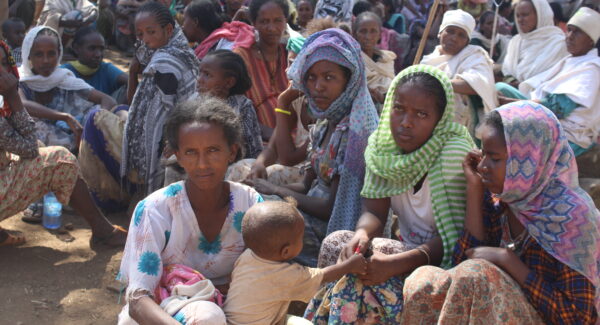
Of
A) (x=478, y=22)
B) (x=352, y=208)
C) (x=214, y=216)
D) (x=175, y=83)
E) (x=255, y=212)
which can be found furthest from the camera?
(x=478, y=22)

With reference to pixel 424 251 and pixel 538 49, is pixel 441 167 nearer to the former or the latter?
pixel 424 251

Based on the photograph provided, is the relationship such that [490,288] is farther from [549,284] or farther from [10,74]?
[10,74]

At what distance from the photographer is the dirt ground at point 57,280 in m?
3.48

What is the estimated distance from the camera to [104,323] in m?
3.45

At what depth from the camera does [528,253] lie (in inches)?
103

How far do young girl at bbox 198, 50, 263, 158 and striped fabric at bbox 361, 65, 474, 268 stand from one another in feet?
4.99

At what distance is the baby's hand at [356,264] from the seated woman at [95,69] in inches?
146

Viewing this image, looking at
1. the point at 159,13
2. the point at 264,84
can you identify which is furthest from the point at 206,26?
the point at 159,13

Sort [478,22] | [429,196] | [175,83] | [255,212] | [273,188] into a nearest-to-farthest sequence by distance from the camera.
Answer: [255,212] < [429,196] < [273,188] < [175,83] < [478,22]

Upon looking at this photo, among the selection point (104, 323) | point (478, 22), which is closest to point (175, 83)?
point (104, 323)

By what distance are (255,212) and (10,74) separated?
224 cm

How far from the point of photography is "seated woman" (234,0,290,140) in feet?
17.3

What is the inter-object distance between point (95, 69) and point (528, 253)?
4439 mm

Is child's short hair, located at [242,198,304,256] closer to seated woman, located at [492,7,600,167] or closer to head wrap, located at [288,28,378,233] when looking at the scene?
head wrap, located at [288,28,378,233]
